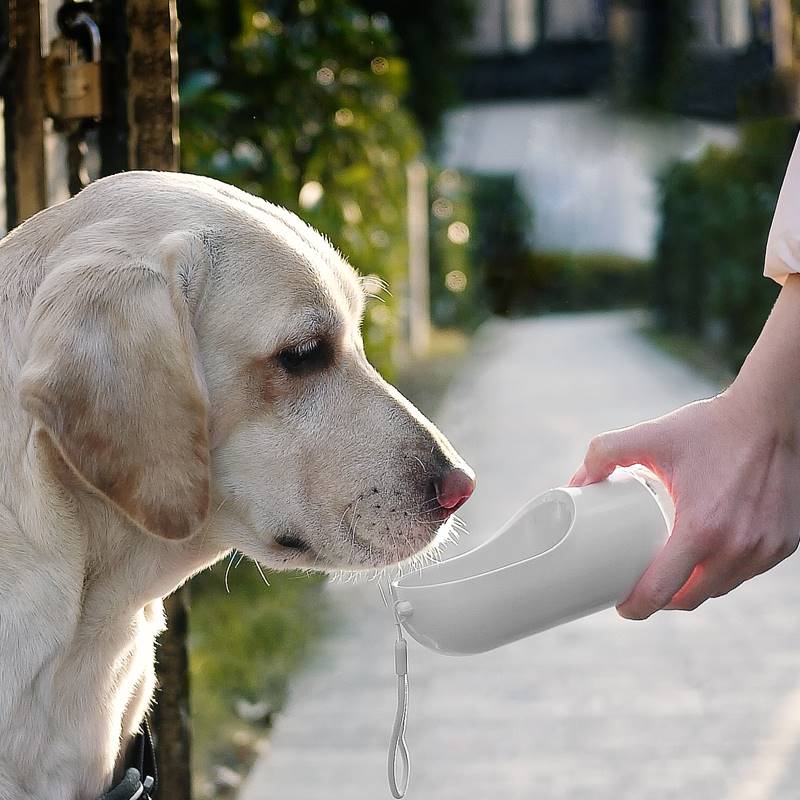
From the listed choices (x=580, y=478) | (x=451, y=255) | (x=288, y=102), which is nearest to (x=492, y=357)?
(x=451, y=255)

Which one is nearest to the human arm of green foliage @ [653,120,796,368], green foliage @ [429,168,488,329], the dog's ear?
the dog's ear

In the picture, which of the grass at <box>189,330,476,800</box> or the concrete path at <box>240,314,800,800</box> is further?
the grass at <box>189,330,476,800</box>

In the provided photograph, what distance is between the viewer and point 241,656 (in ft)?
14.4

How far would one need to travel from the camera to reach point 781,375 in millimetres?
1732

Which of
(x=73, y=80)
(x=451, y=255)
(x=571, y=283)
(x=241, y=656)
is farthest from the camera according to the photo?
(x=571, y=283)

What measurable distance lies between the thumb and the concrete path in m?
1.80

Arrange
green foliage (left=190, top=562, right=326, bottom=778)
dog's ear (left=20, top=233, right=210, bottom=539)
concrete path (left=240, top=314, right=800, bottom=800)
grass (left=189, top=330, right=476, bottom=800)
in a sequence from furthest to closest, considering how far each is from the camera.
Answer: green foliage (left=190, top=562, right=326, bottom=778)
grass (left=189, top=330, right=476, bottom=800)
concrete path (left=240, top=314, right=800, bottom=800)
dog's ear (left=20, top=233, right=210, bottom=539)

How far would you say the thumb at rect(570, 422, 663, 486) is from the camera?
71.4 inches

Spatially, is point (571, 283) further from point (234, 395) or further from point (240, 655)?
point (234, 395)

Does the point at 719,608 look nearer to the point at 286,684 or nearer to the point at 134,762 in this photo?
the point at 286,684

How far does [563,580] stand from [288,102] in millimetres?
3805

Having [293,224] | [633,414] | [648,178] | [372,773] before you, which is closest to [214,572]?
[372,773]

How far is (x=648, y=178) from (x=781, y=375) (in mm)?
15596

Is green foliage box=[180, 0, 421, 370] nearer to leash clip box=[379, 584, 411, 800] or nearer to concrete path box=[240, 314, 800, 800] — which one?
concrete path box=[240, 314, 800, 800]
